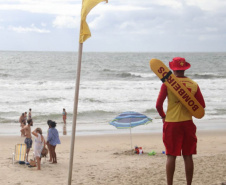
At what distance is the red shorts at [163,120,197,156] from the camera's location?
17.4ft

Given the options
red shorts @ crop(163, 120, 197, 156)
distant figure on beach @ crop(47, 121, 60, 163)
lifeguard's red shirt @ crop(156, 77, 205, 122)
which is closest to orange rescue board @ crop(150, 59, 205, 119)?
lifeguard's red shirt @ crop(156, 77, 205, 122)

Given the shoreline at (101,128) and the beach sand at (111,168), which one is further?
the shoreline at (101,128)

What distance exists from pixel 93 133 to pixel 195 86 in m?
12.4

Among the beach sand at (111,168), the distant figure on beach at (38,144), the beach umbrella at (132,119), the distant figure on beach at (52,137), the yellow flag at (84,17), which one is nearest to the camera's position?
the yellow flag at (84,17)

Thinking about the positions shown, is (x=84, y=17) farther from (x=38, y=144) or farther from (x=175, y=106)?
(x=38, y=144)

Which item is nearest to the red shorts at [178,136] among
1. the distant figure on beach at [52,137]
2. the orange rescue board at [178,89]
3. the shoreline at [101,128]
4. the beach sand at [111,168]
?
the orange rescue board at [178,89]

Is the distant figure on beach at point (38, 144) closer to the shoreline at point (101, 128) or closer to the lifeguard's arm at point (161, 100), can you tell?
the lifeguard's arm at point (161, 100)

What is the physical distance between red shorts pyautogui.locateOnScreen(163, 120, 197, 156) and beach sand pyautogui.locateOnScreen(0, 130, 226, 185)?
1686mm

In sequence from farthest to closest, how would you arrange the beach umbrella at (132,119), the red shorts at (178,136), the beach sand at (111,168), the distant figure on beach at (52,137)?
the beach umbrella at (132,119) → the distant figure on beach at (52,137) → the beach sand at (111,168) → the red shorts at (178,136)

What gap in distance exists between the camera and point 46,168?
32.0ft

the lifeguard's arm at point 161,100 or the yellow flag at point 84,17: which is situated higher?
the yellow flag at point 84,17

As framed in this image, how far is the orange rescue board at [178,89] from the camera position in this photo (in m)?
5.18

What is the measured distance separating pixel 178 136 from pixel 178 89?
1.95ft

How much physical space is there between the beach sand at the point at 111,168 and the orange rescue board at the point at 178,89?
2.00 metres
